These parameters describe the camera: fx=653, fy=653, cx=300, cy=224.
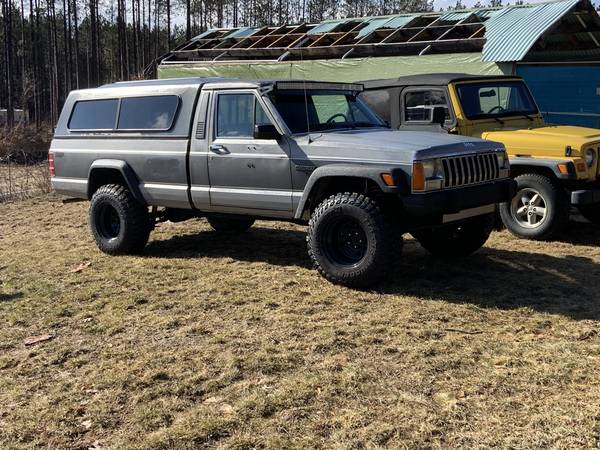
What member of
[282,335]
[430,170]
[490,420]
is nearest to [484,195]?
[430,170]

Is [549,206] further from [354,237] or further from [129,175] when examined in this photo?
[129,175]

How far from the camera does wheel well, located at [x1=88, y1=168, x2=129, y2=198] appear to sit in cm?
742

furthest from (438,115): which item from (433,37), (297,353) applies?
(433,37)

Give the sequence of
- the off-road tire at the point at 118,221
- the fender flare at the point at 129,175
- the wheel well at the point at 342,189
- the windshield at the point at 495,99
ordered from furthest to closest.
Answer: the windshield at the point at 495,99, the off-road tire at the point at 118,221, the fender flare at the point at 129,175, the wheel well at the point at 342,189

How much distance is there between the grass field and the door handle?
1200 mm

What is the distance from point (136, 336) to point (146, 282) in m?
1.51

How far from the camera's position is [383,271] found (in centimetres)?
544

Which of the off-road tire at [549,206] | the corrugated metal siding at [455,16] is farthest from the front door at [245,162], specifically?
the corrugated metal siding at [455,16]

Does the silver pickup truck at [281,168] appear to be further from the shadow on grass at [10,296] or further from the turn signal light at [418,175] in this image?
the shadow on grass at [10,296]

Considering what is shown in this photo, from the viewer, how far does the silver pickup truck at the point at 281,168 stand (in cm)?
541

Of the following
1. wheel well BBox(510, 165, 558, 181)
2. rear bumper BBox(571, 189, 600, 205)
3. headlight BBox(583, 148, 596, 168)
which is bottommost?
rear bumper BBox(571, 189, 600, 205)

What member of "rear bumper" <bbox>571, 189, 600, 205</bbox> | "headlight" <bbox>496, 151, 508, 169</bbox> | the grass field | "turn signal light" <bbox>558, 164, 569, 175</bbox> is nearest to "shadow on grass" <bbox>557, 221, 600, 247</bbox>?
the grass field

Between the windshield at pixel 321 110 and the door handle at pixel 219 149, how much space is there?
679 mm

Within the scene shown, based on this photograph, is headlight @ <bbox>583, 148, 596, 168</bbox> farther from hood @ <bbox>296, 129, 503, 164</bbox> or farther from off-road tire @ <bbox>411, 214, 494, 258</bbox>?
hood @ <bbox>296, 129, 503, 164</bbox>
